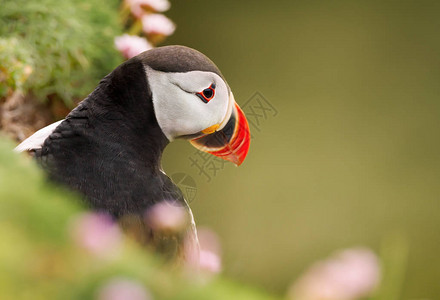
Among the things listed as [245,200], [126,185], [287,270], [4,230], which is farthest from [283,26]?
[4,230]

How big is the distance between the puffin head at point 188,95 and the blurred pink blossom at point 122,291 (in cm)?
70

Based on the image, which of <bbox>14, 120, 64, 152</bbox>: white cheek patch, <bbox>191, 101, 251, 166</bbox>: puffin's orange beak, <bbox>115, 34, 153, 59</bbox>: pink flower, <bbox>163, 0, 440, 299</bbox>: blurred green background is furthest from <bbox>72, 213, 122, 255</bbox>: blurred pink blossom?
<bbox>163, 0, 440, 299</bbox>: blurred green background

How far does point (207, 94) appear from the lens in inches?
37.9

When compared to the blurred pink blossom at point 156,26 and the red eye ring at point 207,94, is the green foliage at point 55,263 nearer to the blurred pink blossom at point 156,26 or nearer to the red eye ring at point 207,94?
the red eye ring at point 207,94

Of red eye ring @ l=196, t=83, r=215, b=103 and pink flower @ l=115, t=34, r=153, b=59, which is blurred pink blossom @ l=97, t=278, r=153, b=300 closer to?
red eye ring @ l=196, t=83, r=215, b=103

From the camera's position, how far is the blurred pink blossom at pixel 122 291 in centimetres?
22

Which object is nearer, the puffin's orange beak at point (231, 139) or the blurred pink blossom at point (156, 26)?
the puffin's orange beak at point (231, 139)

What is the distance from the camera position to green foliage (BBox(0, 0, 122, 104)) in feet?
4.16

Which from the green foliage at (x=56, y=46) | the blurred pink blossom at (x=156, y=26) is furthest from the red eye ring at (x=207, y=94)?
the blurred pink blossom at (x=156, y=26)

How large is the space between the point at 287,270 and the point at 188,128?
6.02ft

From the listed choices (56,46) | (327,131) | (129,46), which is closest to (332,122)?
(327,131)

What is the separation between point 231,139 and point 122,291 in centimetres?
82

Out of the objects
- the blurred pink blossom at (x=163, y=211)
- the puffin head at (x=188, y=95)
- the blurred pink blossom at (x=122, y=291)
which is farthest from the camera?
the puffin head at (x=188, y=95)

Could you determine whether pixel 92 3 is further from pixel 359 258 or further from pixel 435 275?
pixel 435 275
